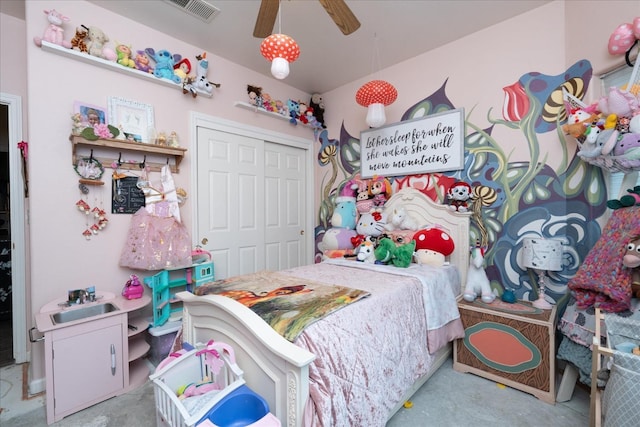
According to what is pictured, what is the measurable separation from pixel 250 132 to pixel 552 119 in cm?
272

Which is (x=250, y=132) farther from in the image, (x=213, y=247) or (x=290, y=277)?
(x=290, y=277)

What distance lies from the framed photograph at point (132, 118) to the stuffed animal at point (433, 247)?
8.05ft

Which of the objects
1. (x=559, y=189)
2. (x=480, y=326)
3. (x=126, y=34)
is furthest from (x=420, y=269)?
(x=126, y=34)

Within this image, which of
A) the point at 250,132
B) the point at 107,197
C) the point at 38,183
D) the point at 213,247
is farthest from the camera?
the point at 250,132

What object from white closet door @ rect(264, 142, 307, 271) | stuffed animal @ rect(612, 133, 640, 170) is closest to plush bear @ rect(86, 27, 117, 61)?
white closet door @ rect(264, 142, 307, 271)

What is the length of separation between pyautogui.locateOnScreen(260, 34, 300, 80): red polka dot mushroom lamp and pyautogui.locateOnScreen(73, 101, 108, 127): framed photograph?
4.73 ft

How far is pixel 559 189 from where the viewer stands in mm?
2107


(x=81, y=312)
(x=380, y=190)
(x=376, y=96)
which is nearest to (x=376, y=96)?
(x=376, y=96)

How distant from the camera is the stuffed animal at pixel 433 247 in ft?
7.67

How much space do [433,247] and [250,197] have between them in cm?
196

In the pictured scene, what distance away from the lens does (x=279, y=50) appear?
158 centimetres

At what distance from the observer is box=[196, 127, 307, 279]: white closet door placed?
2.79 m

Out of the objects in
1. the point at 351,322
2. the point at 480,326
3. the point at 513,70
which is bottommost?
the point at 480,326

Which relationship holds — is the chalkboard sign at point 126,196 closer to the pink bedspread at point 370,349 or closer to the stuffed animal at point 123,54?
the stuffed animal at point 123,54
